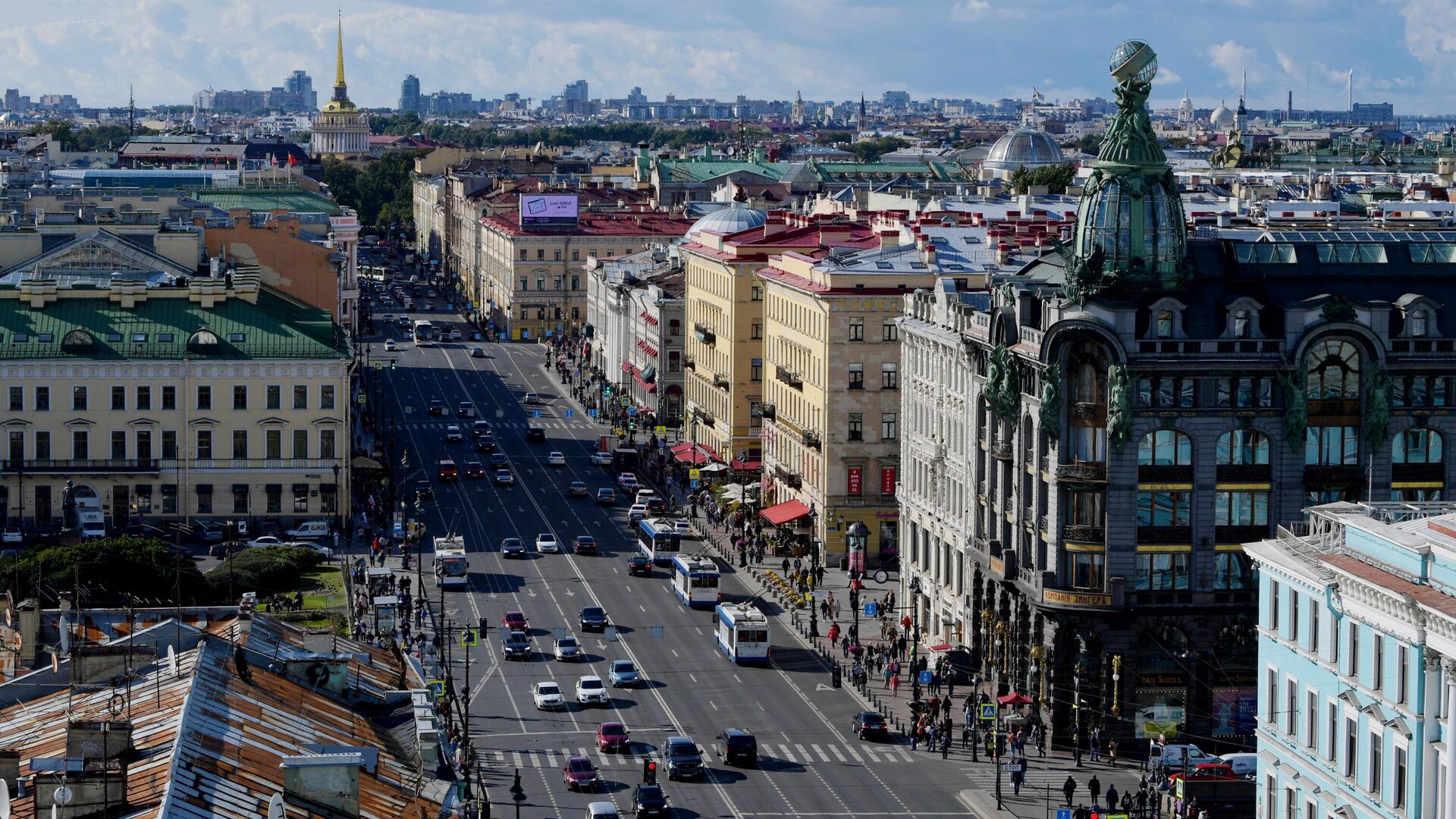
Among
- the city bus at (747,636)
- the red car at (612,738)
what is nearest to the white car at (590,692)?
the red car at (612,738)

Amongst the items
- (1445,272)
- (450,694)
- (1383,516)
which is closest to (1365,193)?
(1445,272)

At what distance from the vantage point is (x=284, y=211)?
19075cm

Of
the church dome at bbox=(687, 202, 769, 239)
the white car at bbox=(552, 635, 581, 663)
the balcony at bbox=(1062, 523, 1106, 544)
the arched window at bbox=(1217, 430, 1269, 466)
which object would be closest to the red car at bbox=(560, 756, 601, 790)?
the balcony at bbox=(1062, 523, 1106, 544)

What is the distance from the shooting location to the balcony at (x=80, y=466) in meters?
127

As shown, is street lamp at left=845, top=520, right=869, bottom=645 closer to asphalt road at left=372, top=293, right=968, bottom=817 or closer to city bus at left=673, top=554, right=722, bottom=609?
asphalt road at left=372, top=293, right=968, bottom=817

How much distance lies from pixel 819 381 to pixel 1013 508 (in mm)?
33252

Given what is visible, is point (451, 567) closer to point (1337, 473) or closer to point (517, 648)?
point (517, 648)

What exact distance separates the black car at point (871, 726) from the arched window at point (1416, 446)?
18.8 m

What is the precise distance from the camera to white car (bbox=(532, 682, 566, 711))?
9250 cm

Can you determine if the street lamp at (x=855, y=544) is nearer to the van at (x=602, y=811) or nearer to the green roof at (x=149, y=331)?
the green roof at (x=149, y=331)

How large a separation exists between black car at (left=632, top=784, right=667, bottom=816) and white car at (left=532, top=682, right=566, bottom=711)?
14592mm

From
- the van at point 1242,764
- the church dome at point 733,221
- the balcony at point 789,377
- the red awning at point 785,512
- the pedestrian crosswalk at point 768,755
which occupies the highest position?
the church dome at point 733,221

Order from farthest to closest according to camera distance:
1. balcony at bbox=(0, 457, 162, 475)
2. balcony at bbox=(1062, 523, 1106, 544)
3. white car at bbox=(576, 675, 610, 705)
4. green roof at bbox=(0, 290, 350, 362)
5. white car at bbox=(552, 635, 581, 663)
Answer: balcony at bbox=(0, 457, 162, 475), green roof at bbox=(0, 290, 350, 362), white car at bbox=(552, 635, 581, 663), white car at bbox=(576, 675, 610, 705), balcony at bbox=(1062, 523, 1106, 544)

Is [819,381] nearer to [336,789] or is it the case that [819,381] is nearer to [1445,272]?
[1445,272]
